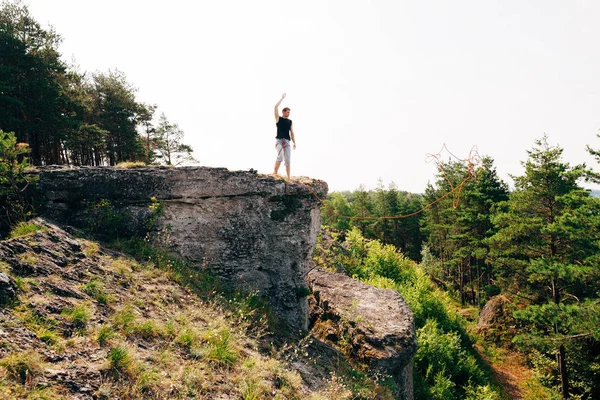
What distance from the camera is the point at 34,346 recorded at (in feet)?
14.2

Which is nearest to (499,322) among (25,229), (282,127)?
(282,127)

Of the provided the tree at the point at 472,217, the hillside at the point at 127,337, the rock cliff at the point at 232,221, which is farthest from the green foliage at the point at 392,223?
the hillside at the point at 127,337

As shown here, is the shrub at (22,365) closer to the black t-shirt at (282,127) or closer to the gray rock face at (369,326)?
the black t-shirt at (282,127)

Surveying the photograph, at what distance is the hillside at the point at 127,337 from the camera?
4254 millimetres

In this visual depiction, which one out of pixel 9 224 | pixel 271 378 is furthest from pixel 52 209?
pixel 271 378

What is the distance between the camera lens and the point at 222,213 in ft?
30.1

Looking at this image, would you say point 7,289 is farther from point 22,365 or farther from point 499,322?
point 499,322

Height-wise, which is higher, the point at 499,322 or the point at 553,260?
the point at 553,260

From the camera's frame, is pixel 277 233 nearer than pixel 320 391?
No

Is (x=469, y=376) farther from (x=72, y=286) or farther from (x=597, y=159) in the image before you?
(x=72, y=286)

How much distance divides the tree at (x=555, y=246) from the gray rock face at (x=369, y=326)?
746 cm

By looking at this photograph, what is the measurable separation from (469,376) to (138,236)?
16694 mm

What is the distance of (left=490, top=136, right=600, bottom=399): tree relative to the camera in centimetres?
1314

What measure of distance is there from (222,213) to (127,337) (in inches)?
172
